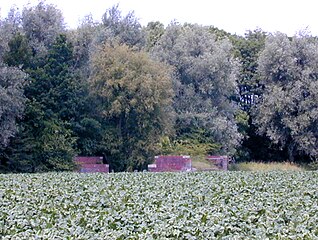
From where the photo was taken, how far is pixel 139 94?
31.6m

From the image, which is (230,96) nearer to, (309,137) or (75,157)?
(309,137)

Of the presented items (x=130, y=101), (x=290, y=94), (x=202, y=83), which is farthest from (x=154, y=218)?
(x=290, y=94)

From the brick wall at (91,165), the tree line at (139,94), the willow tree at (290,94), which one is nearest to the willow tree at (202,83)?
the tree line at (139,94)

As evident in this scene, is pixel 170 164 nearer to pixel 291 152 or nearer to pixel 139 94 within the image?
pixel 139 94

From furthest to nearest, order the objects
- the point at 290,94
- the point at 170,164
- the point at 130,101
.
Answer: the point at 290,94 < the point at 170,164 < the point at 130,101

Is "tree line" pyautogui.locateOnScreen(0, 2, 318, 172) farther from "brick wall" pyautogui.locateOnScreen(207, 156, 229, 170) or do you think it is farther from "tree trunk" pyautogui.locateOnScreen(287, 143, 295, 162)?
"brick wall" pyautogui.locateOnScreen(207, 156, 229, 170)

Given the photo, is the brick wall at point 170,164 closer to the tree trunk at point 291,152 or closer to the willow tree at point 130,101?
the willow tree at point 130,101

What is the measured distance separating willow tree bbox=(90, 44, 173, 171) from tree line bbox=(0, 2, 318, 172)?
6 centimetres

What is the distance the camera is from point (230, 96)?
138 ft

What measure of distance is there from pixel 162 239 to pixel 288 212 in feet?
9.96

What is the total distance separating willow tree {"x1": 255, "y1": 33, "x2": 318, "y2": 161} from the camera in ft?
124

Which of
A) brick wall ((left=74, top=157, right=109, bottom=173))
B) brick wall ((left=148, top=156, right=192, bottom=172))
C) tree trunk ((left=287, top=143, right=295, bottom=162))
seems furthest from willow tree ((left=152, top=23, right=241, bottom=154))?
brick wall ((left=74, top=157, right=109, bottom=173))

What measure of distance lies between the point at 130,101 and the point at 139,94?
0.65 m

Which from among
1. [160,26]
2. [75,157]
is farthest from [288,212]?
[160,26]
